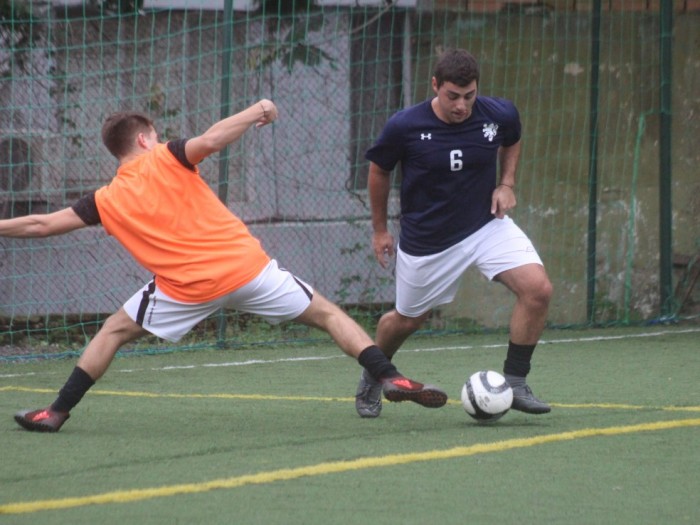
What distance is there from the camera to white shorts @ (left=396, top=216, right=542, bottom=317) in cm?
684

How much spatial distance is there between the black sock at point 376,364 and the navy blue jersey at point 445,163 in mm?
762


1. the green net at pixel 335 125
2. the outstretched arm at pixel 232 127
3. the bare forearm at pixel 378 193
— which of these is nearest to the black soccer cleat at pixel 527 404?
the bare forearm at pixel 378 193

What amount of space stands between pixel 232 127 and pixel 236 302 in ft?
2.76

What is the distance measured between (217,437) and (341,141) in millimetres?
6733

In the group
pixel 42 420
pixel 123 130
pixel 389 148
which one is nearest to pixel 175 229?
pixel 123 130

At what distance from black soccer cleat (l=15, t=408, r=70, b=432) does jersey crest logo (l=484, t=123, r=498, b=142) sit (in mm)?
2276

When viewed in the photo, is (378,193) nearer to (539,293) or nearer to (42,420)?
(539,293)

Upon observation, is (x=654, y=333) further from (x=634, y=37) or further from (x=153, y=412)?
(x=153, y=412)

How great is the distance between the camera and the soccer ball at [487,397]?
632 centimetres

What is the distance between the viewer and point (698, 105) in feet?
43.0

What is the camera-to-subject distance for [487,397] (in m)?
6.32

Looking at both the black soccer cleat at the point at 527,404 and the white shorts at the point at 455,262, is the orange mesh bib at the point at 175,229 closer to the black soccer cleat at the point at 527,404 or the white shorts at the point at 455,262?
the white shorts at the point at 455,262

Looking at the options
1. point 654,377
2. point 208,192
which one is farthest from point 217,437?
point 654,377

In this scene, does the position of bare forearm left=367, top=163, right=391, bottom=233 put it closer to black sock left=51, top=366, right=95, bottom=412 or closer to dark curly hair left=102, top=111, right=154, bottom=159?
dark curly hair left=102, top=111, right=154, bottom=159
